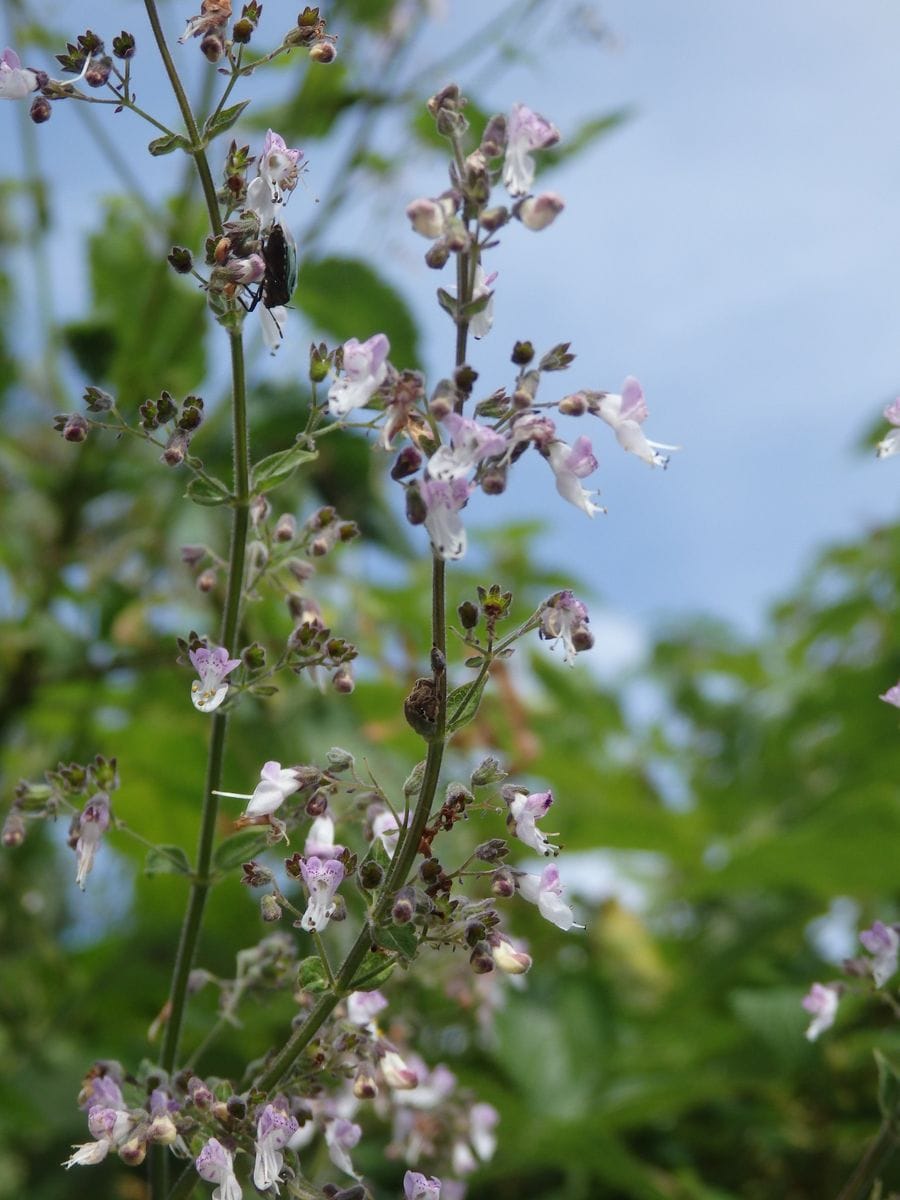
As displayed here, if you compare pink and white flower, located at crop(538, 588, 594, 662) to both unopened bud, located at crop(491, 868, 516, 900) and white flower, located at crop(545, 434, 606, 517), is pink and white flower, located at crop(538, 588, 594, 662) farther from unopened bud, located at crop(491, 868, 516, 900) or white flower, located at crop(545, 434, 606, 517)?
unopened bud, located at crop(491, 868, 516, 900)

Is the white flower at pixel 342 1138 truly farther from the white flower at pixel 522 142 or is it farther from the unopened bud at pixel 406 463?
the white flower at pixel 522 142

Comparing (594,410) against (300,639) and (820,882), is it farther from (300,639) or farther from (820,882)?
(820,882)

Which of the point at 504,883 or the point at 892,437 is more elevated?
the point at 892,437

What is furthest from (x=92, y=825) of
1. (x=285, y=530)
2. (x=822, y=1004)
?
(x=822, y=1004)

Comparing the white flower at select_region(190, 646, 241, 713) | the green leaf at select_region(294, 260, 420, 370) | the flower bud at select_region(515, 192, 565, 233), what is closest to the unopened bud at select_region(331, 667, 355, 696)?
the white flower at select_region(190, 646, 241, 713)

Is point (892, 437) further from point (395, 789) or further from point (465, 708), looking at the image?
point (395, 789)
